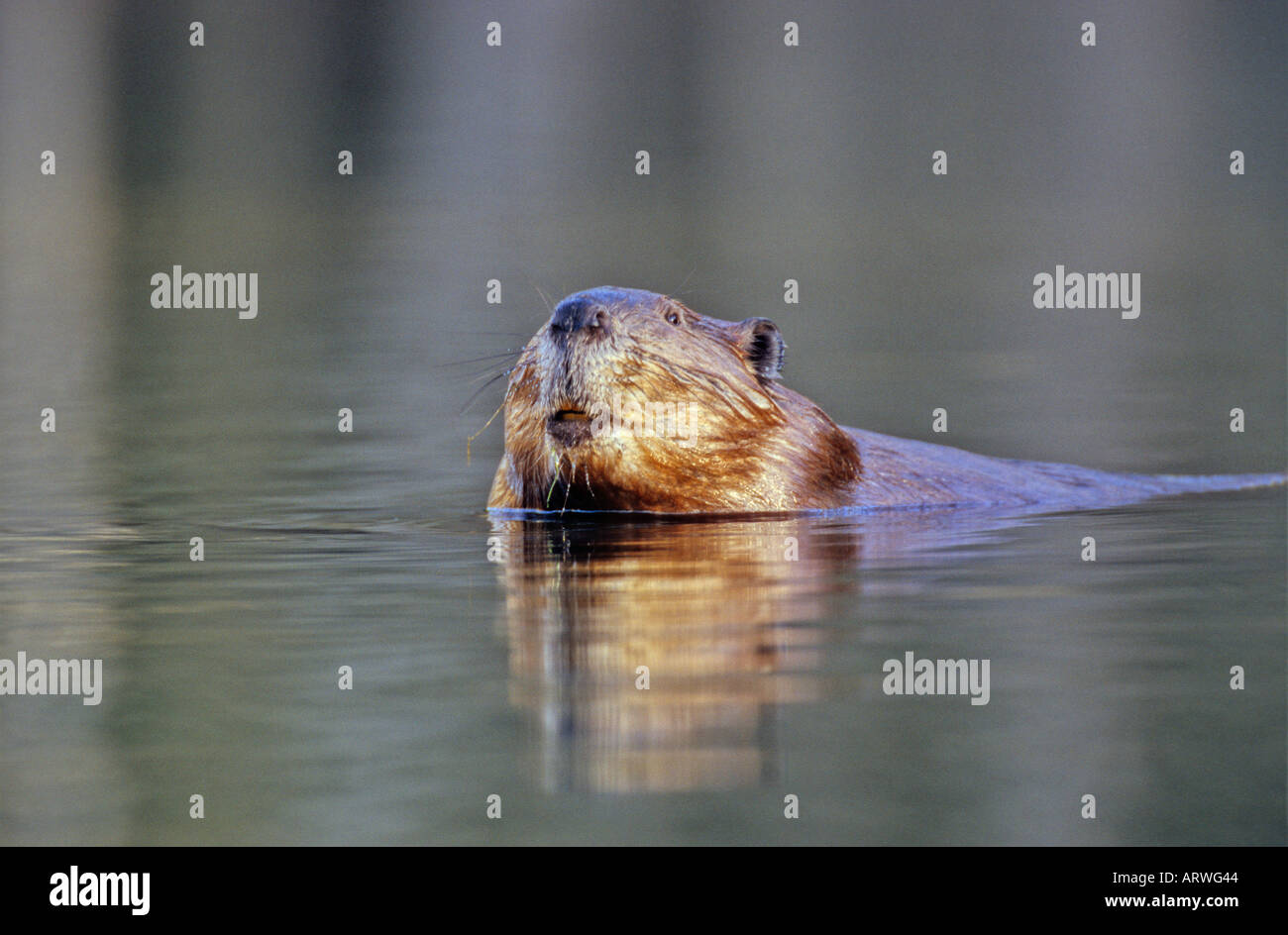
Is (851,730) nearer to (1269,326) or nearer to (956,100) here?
(1269,326)

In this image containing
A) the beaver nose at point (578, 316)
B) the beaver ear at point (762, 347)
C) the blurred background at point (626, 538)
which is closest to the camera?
the blurred background at point (626, 538)

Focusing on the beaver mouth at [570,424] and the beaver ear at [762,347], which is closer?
the beaver mouth at [570,424]

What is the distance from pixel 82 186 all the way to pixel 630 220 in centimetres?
1332

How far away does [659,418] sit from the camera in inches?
418

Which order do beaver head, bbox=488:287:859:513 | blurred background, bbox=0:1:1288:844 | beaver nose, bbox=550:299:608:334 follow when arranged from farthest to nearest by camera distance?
beaver head, bbox=488:287:859:513
beaver nose, bbox=550:299:608:334
blurred background, bbox=0:1:1288:844

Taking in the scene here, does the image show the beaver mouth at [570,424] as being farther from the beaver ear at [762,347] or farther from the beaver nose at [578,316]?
the beaver ear at [762,347]

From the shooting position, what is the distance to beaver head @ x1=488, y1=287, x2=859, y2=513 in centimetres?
1045

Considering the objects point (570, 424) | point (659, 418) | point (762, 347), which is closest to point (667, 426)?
point (659, 418)

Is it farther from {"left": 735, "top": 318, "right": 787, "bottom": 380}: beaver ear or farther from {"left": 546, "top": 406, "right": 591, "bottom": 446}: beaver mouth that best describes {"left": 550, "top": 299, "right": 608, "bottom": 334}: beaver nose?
{"left": 735, "top": 318, "right": 787, "bottom": 380}: beaver ear

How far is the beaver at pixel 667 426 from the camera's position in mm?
10461

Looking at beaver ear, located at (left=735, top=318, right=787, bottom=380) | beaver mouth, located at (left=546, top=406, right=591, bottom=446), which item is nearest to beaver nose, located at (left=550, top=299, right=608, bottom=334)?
beaver mouth, located at (left=546, top=406, right=591, bottom=446)

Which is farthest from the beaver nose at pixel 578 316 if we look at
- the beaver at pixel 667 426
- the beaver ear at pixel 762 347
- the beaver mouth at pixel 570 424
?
the beaver ear at pixel 762 347

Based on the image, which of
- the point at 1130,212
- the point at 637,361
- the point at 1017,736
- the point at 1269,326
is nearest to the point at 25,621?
the point at 637,361

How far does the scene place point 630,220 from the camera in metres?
34.2
